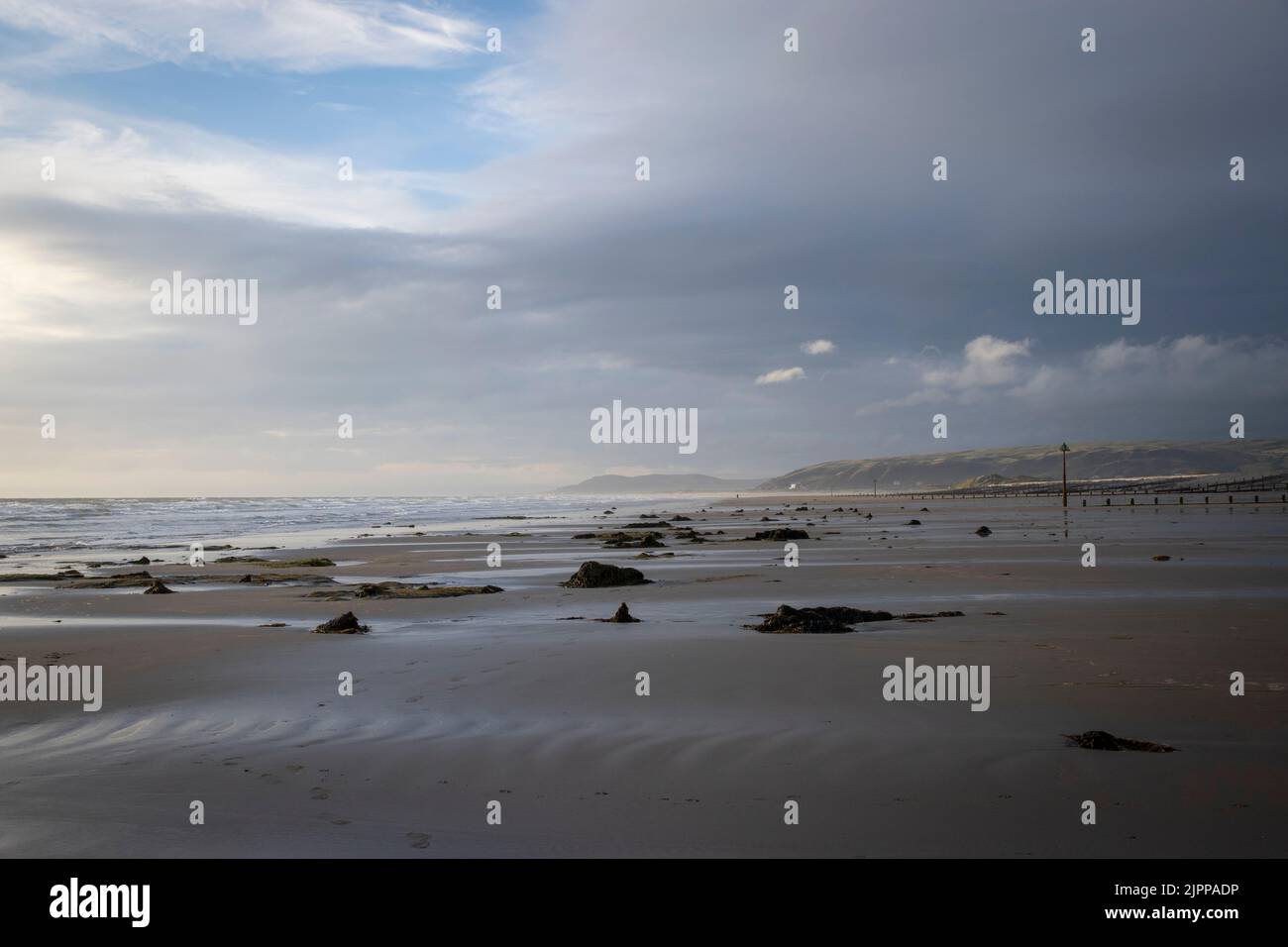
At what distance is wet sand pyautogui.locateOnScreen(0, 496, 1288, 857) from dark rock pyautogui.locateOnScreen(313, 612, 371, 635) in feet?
1.35

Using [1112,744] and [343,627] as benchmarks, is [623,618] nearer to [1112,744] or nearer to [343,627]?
[343,627]

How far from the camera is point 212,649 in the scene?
11.0 metres

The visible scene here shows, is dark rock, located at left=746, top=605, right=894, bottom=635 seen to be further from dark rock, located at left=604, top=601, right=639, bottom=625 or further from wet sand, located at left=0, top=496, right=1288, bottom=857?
dark rock, located at left=604, top=601, right=639, bottom=625

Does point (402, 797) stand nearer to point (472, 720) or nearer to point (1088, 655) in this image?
point (472, 720)

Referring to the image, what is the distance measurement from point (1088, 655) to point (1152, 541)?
68.1 ft

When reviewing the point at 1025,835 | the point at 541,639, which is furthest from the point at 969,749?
the point at 541,639

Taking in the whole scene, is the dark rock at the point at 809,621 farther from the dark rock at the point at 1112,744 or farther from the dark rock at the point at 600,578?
the dark rock at the point at 600,578

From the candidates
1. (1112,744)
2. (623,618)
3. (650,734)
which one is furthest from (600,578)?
(1112,744)

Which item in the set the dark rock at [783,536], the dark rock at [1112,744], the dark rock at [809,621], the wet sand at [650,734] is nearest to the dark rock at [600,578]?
the wet sand at [650,734]

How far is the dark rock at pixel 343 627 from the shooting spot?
12053 mm

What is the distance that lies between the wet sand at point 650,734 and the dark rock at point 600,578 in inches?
106

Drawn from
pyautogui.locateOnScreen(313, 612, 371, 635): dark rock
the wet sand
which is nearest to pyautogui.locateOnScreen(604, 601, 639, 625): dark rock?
the wet sand
